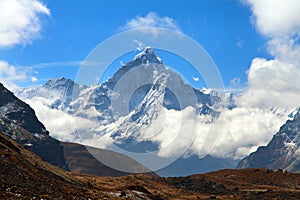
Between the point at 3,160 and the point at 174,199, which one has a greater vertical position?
the point at 174,199

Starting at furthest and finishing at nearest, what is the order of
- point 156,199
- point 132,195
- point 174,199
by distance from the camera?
point 174,199
point 156,199
point 132,195

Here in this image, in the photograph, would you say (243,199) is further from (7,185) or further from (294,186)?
(7,185)

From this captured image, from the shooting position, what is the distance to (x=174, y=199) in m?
124

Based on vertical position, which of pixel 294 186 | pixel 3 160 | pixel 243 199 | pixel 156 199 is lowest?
pixel 3 160

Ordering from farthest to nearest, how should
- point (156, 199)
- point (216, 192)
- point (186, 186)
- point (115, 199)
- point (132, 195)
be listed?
point (186, 186) < point (216, 192) < point (156, 199) < point (132, 195) < point (115, 199)

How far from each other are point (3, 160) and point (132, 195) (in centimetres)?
3590

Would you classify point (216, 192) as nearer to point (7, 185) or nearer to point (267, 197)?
point (267, 197)

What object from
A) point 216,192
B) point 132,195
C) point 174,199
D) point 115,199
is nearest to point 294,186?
point 216,192

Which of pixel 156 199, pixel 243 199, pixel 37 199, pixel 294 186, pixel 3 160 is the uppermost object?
pixel 294 186

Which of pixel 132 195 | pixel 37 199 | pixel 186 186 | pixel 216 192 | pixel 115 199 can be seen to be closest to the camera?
pixel 37 199

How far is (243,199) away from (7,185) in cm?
9376

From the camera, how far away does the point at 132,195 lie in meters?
91.5

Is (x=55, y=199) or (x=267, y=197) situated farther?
(x=267, y=197)

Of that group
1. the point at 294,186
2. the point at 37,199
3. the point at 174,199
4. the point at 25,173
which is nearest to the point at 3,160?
the point at 25,173
